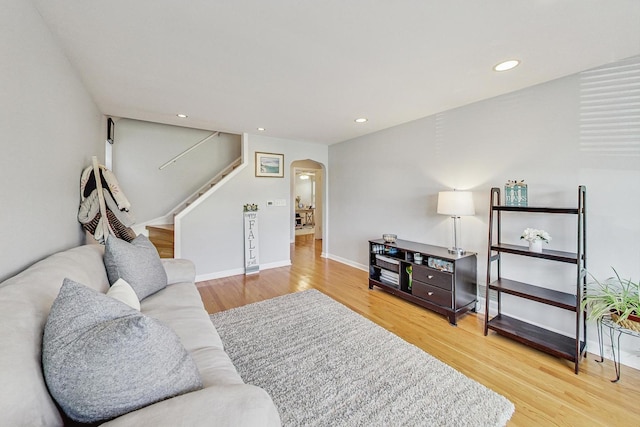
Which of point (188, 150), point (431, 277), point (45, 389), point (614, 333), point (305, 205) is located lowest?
point (614, 333)

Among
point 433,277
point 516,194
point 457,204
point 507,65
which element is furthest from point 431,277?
point 507,65

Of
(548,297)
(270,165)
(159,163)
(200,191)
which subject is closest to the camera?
(548,297)

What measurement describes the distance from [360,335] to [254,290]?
5.55ft

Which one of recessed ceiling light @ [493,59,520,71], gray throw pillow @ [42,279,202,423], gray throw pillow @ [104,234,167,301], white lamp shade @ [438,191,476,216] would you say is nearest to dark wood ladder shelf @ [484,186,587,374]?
white lamp shade @ [438,191,476,216]

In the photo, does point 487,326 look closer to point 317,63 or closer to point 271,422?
point 271,422

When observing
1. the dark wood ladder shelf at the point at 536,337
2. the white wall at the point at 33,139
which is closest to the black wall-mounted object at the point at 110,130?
the white wall at the point at 33,139

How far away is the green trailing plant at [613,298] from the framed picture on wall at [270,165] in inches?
157

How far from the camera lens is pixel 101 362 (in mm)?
707

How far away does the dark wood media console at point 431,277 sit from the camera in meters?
2.55

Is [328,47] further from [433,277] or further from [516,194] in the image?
[433,277]

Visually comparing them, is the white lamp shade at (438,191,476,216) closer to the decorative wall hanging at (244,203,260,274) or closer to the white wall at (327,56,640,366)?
the white wall at (327,56,640,366)

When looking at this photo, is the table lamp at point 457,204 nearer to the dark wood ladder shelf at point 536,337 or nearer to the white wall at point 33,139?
the dark wood ladder shelf at point 536,337

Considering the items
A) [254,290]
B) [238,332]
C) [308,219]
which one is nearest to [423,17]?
[238,332]

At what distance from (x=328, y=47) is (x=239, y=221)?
9.99 ft
